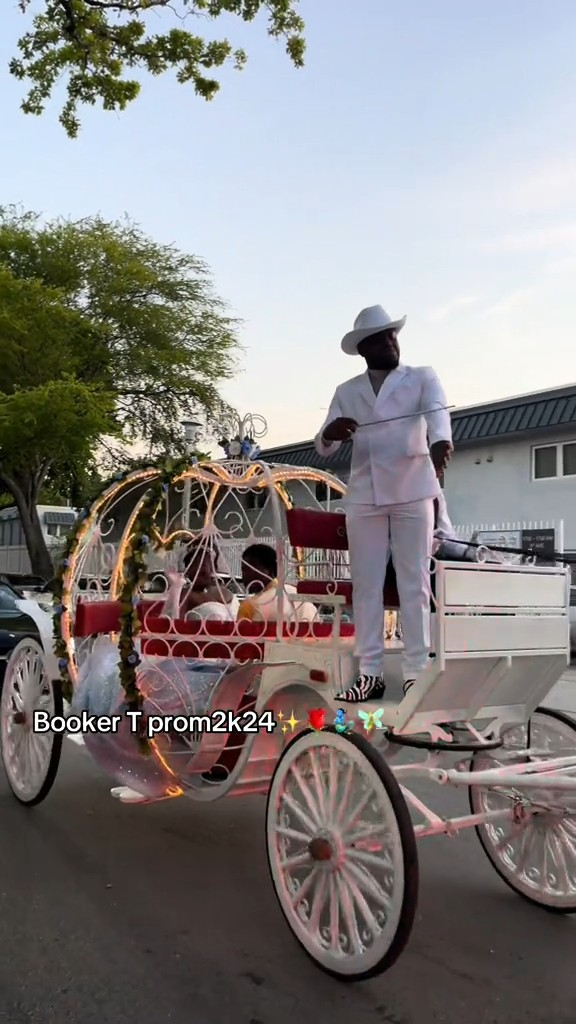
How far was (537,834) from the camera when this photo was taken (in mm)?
3736

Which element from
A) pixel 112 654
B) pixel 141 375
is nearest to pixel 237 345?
pixel 141 375

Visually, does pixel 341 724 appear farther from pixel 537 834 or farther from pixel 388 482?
pixel 537 834

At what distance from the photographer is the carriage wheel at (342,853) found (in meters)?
2.86

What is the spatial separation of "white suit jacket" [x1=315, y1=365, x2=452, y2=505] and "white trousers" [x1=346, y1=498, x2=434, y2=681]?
0.21 ft

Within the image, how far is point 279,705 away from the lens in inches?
158

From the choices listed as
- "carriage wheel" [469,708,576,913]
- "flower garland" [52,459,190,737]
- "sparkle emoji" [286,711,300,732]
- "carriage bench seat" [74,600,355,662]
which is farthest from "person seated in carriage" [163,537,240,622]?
"carriage wheel" [469,708,576,913]

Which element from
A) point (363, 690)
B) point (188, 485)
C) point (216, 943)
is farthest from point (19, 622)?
point (363, 690)

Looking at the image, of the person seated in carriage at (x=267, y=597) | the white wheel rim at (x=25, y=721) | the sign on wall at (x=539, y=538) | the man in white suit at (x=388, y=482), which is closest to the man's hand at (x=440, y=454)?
the man in white suit at (x=388, y=482)

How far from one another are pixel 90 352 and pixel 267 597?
59.3 ft

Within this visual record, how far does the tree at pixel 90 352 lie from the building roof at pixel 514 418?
5528 millimetres

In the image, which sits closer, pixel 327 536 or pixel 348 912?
pixel 348 912

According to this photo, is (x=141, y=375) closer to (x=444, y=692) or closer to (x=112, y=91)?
(x=112, y=91)

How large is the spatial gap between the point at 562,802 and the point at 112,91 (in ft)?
29.0

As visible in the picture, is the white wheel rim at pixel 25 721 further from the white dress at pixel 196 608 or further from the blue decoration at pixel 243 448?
the blue decoration at pixel 243 448
